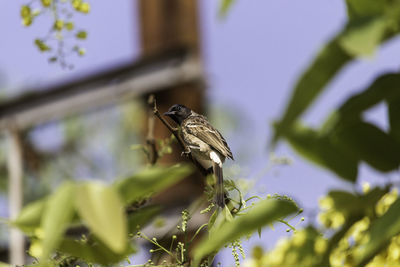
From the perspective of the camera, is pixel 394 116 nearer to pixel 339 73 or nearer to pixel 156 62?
pixel 339 73

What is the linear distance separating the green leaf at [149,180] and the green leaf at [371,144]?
7.7 inches

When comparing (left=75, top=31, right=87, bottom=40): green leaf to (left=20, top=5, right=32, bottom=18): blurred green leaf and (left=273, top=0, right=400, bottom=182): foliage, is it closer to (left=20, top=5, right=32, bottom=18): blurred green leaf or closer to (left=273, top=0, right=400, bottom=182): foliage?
(left=20, top=5, right=32, bottom=18): blurred green leaf

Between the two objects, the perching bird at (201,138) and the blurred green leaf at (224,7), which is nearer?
the blurred green leaf at (224,7)

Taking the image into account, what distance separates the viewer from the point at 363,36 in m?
0.49

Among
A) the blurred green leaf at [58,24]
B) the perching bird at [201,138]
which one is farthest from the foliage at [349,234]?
the perching bird at [201,138]

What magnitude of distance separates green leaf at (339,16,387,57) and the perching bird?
1296mm

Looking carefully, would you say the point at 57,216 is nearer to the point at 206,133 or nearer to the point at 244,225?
the point at 244,225

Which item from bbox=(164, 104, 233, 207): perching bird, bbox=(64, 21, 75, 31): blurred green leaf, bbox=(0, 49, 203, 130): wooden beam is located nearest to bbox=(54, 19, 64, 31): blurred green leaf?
bbox=(64, 21, 75, 31): blurred green leaf

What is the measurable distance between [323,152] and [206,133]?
145cm

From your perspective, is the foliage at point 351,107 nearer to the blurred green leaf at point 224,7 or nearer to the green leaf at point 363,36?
the green leaf at point 363,36

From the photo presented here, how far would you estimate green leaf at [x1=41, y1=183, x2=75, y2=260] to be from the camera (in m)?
0.53

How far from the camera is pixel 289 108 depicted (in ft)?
1.64

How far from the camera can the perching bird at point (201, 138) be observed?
191 cm

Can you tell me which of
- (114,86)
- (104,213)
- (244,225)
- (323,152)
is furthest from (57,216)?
(114,86)
